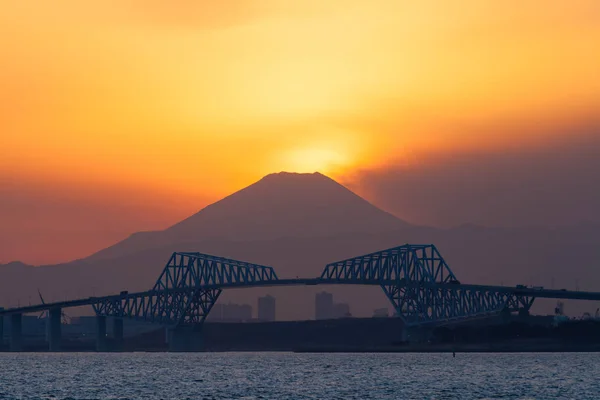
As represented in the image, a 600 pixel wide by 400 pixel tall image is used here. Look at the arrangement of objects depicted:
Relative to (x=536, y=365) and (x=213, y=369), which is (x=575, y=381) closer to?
(x=536, y=365)

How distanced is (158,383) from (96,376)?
22626 mm

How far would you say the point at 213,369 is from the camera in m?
194

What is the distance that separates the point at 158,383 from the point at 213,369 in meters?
43.5

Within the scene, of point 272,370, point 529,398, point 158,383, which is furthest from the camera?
point 272,370

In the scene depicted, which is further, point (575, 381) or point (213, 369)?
point (213, 369)

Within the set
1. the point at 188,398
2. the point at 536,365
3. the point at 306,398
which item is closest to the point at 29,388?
the point at 188,398

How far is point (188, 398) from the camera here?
404 feet

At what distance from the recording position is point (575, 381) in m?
142

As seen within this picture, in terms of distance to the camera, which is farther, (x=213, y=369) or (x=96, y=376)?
Result: (x=213, y=369)

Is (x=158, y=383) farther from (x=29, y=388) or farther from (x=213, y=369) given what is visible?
(x=213, y=369)

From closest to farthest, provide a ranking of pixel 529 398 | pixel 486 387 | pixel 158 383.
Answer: pixel 529 398 → pixel 486 387 → pixel 158 383

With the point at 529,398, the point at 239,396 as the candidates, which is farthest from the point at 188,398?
the point at 529,398

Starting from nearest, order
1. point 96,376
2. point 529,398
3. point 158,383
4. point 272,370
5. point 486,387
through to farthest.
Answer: point 529,398, point 486,387, point 158,383, point 96,376, point 272,370

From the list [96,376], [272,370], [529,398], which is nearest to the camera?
[529,398]
